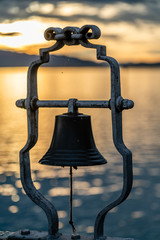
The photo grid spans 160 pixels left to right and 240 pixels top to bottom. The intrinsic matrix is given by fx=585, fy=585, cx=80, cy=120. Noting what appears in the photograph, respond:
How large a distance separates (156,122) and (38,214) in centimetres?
3515

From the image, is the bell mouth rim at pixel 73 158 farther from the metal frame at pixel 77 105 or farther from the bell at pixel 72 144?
the metal frame at pixel 77 105

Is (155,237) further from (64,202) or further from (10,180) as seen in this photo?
(10,180)

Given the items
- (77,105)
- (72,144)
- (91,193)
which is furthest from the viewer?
(91,193)

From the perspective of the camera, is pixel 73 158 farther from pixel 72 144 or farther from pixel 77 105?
pixel 77 105

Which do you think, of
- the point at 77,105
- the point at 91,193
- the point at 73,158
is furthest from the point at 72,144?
the point at 91,193

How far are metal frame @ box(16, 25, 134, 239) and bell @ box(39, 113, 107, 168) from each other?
0.70 ft

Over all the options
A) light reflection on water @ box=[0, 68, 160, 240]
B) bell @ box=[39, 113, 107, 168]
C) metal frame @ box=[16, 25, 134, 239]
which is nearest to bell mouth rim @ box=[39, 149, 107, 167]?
bell @ box=[39, 113, 107, 168]

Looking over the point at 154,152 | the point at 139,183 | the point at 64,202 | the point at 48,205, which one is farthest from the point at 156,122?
the point at 48,205

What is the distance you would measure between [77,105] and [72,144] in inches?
16.3

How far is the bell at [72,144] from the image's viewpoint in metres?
5.26

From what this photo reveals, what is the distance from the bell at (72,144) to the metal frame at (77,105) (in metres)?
0.21

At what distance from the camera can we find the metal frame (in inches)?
191

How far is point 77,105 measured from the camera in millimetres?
5172

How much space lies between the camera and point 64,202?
25.9 metres
